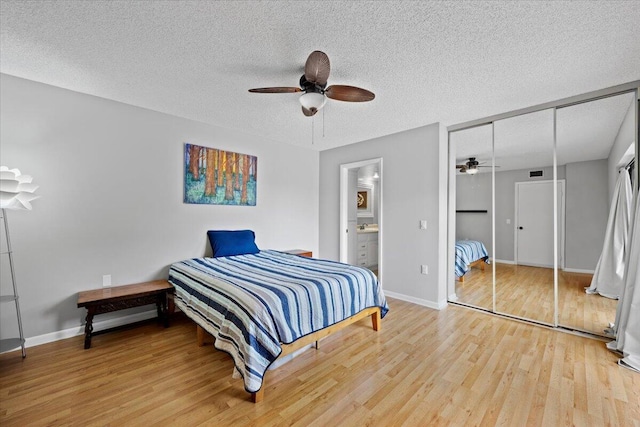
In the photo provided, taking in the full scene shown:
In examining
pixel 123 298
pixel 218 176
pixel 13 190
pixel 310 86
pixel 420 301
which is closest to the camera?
pixel 13 190

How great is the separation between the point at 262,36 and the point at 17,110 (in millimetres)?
2487

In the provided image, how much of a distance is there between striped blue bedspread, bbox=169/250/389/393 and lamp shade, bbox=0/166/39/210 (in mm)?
1392

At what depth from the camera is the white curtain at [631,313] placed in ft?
7.20

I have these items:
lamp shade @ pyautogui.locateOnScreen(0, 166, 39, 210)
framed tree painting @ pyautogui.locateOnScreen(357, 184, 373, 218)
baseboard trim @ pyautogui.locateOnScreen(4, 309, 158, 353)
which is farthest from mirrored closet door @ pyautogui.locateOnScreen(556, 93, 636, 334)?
lamp shade @ pyautogui.locateOnScreen(0, 166, 39, 210)

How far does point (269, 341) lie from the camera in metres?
1.82

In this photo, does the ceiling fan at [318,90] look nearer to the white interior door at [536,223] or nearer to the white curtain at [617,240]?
the white interior door at [536,223]

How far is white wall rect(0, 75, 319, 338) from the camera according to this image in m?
2.48

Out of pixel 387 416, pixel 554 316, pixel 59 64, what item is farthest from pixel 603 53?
pixel 59 64

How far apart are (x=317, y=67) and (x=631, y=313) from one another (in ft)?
10.9

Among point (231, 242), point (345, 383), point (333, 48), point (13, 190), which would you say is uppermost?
point (333, 48)

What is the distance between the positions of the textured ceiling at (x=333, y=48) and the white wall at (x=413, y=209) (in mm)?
772

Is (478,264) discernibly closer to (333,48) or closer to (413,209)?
(413,209)

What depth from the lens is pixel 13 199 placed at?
210cm

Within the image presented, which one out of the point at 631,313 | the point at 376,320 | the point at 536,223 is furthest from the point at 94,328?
the point at 536,223
